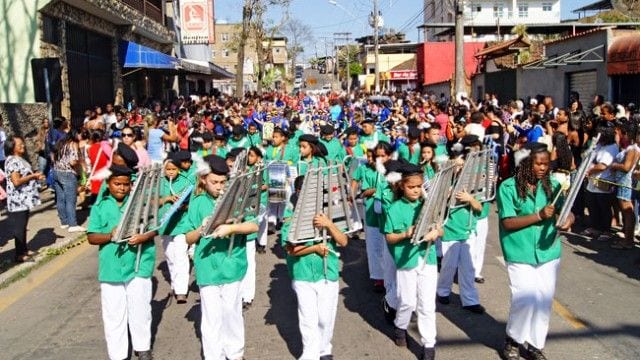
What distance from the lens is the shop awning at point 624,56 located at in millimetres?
18016

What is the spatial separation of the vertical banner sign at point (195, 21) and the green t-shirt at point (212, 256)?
28.4 meters

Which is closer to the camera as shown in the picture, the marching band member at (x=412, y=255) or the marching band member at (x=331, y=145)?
the marching band member at (x=412, y=255)

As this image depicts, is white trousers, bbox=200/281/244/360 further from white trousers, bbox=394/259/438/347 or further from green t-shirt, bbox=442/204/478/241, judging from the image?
green t-shirt, bbox=442/204/478/241

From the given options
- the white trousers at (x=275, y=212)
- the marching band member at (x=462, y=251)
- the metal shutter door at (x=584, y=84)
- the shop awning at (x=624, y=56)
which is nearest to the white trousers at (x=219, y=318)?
the marching band member at (x=462, y=251)

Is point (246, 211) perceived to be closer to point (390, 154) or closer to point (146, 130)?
point (390, 154)

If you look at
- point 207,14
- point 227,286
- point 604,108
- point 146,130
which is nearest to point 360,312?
point 227,286

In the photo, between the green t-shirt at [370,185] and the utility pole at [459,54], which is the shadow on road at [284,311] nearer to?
the green t-shirt at [370,185]

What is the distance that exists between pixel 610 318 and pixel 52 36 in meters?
16.2

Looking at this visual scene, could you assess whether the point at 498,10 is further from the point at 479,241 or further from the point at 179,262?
the point at 179,262

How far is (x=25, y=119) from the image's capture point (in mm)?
16453

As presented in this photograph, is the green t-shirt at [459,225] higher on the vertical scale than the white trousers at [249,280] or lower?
higher

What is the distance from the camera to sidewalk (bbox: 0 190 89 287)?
9.31m

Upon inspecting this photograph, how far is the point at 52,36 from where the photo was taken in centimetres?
1872

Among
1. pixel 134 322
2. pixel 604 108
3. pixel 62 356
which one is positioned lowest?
pixel 62 356
